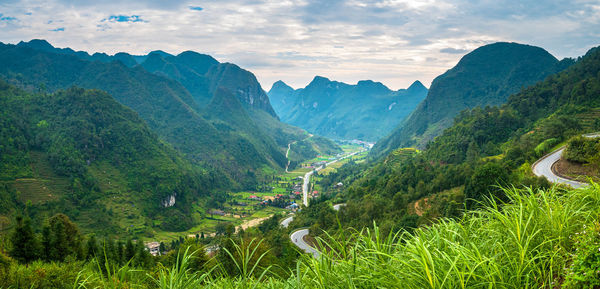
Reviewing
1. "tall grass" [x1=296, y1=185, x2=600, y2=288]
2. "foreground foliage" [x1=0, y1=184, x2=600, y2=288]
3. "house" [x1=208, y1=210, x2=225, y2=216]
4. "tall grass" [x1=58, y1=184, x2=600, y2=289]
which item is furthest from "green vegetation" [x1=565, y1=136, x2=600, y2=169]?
"house" [x1=208, y1=210, x2=225, y2=216]

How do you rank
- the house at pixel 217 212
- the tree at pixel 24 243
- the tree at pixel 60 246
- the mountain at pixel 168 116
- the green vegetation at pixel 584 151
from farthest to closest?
the mountain at pixel 168 116 < the house at pixel 217 212 < the tree at pixel 60 246 < the tree at pixel 24 243 < the green vegetation at pixel 584 151

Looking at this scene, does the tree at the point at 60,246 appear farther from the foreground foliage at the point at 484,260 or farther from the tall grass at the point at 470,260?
the tall grass at the point at 470,260

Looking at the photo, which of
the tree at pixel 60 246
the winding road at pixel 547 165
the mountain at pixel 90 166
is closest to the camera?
the winding road at pixel 547 165

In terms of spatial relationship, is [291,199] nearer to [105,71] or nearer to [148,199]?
[148,199]

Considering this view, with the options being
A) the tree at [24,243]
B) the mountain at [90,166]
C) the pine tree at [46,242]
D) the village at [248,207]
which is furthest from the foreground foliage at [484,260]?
the mountain at [90,166]

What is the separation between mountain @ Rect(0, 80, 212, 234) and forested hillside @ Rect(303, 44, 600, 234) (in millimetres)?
64314

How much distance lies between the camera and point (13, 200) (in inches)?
2522

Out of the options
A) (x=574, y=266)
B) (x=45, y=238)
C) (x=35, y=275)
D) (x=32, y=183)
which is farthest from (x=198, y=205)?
(x=574, y=266)

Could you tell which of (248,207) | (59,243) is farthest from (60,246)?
(248,207)

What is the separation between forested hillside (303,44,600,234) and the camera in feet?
87.6

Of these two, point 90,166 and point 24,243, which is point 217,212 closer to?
point 90,166

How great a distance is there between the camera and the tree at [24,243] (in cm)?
2500

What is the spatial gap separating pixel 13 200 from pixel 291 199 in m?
73.4

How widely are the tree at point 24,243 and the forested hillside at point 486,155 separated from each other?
1205 inches
